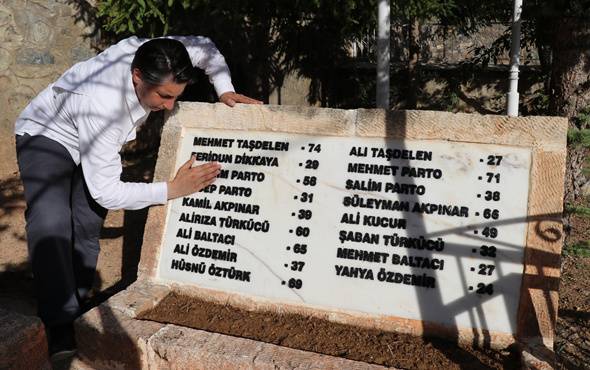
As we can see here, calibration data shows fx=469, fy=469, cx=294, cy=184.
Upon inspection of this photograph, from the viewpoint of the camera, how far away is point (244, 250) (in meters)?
3.19

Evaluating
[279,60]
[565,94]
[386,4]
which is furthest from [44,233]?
[279,60]

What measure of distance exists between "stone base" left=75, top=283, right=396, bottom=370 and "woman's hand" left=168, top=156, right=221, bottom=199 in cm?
77

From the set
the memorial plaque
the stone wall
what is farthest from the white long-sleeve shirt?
the stone wall

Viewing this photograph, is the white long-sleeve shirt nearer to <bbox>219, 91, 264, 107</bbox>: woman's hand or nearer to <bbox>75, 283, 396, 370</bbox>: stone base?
<bbox>219, 91, 264, 107</bbox>: woman's hand

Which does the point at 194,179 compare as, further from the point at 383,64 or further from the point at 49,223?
the point at 383,64

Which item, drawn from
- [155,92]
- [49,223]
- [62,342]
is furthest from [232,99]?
[62,342]

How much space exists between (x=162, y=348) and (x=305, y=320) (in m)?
0.87

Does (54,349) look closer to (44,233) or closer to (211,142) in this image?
(44,233)

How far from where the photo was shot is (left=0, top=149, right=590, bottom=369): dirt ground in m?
2.58

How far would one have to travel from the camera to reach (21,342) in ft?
7.55

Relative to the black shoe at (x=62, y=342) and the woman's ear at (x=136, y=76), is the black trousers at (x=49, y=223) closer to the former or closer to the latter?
the black shoe at (x=62, y=342)

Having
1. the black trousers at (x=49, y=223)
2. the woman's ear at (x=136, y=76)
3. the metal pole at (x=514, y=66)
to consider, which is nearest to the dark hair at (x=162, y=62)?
the woman's ear at (x=136, y=76)

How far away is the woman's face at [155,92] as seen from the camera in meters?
2.90

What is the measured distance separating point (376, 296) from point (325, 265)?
366 mm
